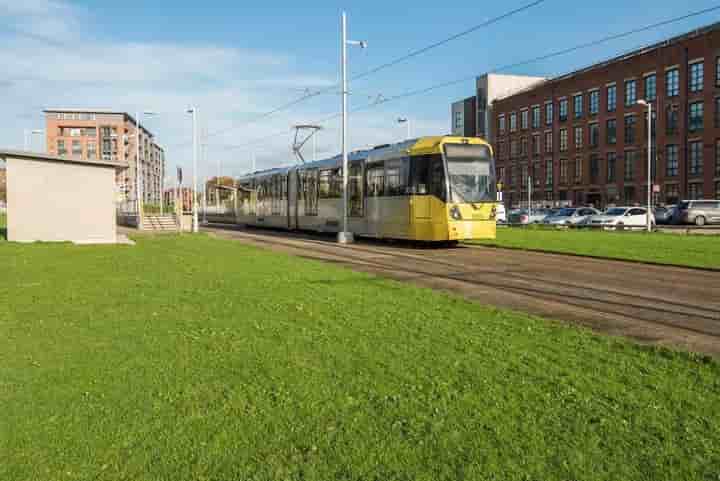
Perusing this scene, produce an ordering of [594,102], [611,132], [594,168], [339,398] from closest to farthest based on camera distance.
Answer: [339,398]
[611,132]
[594,168]
[594,102]

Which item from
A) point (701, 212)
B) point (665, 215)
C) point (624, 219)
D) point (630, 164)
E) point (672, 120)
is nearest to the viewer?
point (624, 219)

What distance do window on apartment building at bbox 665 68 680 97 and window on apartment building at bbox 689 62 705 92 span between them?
1.36 meters

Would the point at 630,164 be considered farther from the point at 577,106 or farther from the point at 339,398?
the point at 339,398

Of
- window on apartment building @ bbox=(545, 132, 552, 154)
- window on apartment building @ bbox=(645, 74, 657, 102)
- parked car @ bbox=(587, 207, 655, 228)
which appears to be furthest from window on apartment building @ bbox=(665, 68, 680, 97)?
parked car @ bbox=(587, 207, 655, 228)

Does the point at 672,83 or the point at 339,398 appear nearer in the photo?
the point at 339,398

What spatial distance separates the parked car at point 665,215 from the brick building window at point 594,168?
15993 mm

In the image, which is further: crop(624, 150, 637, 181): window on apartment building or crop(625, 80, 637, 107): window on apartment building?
crop(625, 80, 637, 107): window on apartment building

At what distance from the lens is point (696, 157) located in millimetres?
53469

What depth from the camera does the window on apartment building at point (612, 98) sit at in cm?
6239

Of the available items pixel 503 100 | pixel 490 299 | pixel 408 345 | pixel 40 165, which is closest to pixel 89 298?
pixel 408 345

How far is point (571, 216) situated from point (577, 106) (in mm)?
26726

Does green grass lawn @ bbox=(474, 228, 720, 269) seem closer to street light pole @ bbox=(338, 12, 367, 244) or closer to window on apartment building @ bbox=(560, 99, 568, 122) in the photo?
Result: street light pole @ bbox=(338, 12, 367, 244)

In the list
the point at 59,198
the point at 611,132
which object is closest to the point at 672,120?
the point at 611,132

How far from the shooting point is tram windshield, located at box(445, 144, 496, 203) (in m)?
20.4
